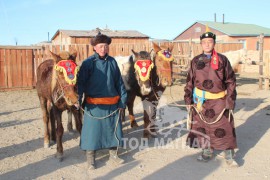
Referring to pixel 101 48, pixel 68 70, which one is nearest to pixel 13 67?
pixel 68 70

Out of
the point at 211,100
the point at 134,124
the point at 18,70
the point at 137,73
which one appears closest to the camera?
the point at 211,100

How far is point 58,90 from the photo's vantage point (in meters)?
4.51

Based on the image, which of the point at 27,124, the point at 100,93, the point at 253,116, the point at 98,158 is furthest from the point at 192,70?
the point at 27,124

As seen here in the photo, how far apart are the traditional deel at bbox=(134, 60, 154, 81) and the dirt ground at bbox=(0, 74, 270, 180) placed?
4.54 ft

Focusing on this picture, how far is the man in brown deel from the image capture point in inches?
168

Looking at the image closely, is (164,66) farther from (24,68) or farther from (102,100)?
(24,68)

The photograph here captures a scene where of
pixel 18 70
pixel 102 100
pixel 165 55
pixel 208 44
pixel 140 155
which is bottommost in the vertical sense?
pixel 140 155

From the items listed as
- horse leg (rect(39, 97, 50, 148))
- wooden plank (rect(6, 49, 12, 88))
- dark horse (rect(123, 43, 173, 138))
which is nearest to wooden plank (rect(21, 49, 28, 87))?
wooden plank (rect(6, 49, 12, 88))

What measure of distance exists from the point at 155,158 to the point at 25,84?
956 centimetres

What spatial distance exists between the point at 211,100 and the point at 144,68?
1.49m

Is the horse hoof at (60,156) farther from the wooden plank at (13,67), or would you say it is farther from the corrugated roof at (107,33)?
the corrugated roof at (107,33)

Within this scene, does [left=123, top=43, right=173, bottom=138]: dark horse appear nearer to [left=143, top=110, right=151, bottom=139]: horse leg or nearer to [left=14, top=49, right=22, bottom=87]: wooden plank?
[left=143, top=110, right=151, bottom=139]: horse leg

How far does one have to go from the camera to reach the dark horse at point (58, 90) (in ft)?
13.8

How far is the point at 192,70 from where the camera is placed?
455cm
